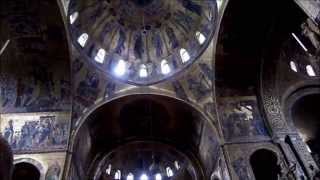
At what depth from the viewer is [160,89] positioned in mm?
16000

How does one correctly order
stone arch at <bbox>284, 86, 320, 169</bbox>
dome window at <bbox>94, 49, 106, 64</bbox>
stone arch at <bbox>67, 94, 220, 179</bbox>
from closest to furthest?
stone arch at <bbox>67, 94, 220, 179</bbox> → stone arch at <bbox>284, 86, 320, 169</bbox> → dome window at <bbox>94, 49, 106, 64</bbox>

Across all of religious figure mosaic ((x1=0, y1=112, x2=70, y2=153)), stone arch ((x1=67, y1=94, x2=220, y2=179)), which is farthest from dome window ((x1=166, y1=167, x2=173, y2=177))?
religious figure mosaic ((x1=0, y1=112, x2=70, y2=153))

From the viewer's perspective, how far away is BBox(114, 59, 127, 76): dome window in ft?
54.6

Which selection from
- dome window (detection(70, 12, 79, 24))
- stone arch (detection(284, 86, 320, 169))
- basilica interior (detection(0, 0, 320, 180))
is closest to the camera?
basilica interior (detection(0, 0, 320, 180))

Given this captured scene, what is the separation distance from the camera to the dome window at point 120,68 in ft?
54.6

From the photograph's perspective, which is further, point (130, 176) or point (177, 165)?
point (130, 176)

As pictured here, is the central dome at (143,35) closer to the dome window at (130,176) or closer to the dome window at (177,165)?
the dome window at (177,165)

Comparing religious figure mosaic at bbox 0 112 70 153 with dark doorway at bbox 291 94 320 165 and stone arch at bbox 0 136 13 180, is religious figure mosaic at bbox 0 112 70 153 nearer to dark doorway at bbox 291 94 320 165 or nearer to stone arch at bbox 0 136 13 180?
stone arch at bbox 0 136 13 180

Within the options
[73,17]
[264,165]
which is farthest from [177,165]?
[73,17]

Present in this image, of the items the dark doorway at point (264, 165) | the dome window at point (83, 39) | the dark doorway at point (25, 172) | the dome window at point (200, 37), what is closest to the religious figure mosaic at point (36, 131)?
the dark doorway at point (25, 172)

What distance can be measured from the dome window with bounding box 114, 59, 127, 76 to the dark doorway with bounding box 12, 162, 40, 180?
635 cm

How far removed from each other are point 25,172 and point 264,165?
10.9 metres

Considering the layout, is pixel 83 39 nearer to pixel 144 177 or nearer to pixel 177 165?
pixel 144 177

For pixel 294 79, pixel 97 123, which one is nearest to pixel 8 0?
pixel 97 123
